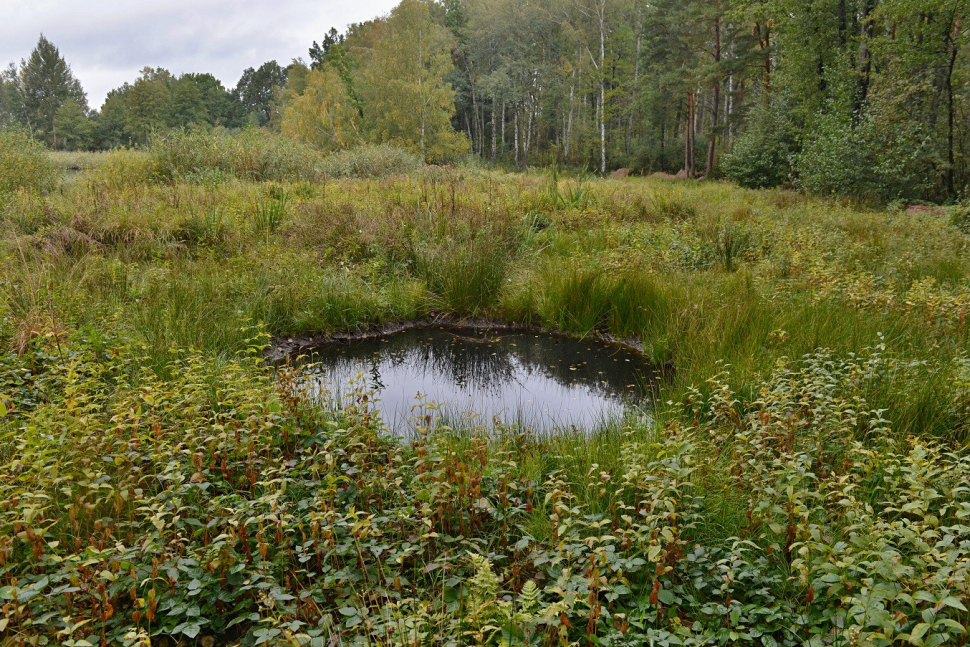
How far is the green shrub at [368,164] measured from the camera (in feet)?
50.8

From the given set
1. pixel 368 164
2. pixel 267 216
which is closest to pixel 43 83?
pixel 368 164

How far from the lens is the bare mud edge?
214 inches

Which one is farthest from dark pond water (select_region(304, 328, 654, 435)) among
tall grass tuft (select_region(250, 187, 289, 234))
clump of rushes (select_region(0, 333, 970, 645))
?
tall grass tuft (select_region(250, 187, 289, 234))

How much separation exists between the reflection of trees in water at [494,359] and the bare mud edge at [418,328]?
0.35 feet

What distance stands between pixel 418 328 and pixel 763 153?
52.5 ft

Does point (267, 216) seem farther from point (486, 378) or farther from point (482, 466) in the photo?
point (482, 466)

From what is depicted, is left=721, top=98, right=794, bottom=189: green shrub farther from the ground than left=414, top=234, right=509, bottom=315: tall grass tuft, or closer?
farther from the ground

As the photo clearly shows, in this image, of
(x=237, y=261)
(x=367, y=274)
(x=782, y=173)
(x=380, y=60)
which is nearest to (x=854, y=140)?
(x=782, y=173)

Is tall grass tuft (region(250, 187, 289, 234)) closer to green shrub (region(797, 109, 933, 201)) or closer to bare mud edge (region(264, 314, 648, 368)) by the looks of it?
bare mud edge (region(264, 314, 648, 368))

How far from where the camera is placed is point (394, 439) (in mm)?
3248

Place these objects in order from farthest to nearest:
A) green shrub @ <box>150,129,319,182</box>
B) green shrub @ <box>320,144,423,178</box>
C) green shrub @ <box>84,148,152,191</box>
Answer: green shrub @ <box>320,144,423,178</box>, green shrub @ <box>150,129,319,182</box>, green shrub @ <box>84,148,152,191</box>

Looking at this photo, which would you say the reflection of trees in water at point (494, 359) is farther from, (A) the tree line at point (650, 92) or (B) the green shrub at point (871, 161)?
(B) the green shrub at point (871, 161)

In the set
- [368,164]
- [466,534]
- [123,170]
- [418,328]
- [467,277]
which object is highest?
[368,164]

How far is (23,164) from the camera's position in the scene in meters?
10.6
